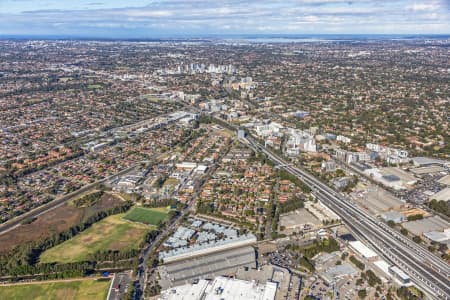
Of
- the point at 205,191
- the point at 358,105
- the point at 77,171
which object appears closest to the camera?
the point at 205,191

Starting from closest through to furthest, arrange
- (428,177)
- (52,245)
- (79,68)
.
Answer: (52,245) → (428,177) → (79,68)

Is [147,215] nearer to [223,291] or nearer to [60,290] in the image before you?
[60,290]

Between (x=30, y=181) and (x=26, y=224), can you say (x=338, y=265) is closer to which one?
(x=26, y=224)

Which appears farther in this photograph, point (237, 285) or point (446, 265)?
point (446, 265)

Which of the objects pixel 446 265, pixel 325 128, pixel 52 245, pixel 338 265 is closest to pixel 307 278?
pixel 338 265

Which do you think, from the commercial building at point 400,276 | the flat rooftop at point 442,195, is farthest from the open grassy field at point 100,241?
the flat rooftop at point 442,195

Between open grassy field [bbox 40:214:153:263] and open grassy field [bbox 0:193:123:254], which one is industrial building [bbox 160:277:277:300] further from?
open grassy field [bbox 0:193:123:254]

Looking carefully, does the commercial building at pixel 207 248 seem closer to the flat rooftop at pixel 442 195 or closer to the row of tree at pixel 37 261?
the row of tree at pixel 37 261
